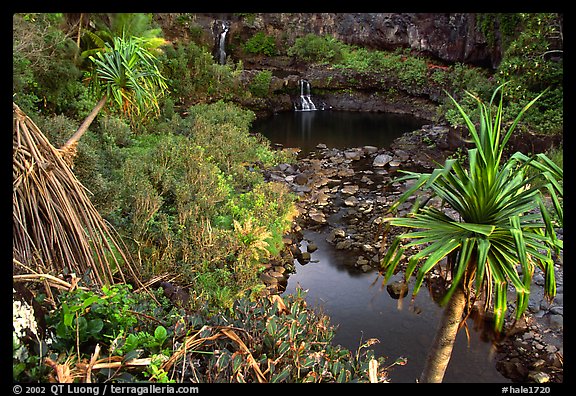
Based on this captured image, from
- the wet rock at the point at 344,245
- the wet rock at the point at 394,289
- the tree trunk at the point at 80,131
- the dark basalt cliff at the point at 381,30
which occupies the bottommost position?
the wet rock at the point at 394,289

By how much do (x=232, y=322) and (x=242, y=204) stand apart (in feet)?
20.3

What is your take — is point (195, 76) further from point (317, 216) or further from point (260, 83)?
point (317, 216)

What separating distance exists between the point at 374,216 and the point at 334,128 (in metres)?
8.89

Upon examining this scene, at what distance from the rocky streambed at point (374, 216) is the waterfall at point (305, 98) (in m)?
6.47

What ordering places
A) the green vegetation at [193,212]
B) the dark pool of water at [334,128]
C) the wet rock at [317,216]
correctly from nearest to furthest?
the green vegetation at [193,212], the wet rock at [317,216], the dark pool of water at [334,128]

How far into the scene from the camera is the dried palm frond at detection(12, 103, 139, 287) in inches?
93.2

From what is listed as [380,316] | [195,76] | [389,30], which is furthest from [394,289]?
[389,30]

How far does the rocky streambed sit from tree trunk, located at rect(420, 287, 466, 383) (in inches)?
26.1

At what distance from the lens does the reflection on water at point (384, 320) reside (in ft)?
17.0

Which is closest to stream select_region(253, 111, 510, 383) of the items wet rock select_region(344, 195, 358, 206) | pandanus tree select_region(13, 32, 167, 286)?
wet rock select_region(344, 195, 358, 206)

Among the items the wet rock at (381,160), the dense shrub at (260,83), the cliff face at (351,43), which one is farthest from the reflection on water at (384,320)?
the cliff face at (351,43)

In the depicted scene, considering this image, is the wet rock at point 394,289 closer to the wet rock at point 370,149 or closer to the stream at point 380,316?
the stream at point 380,316

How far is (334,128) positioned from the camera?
1769 cm
